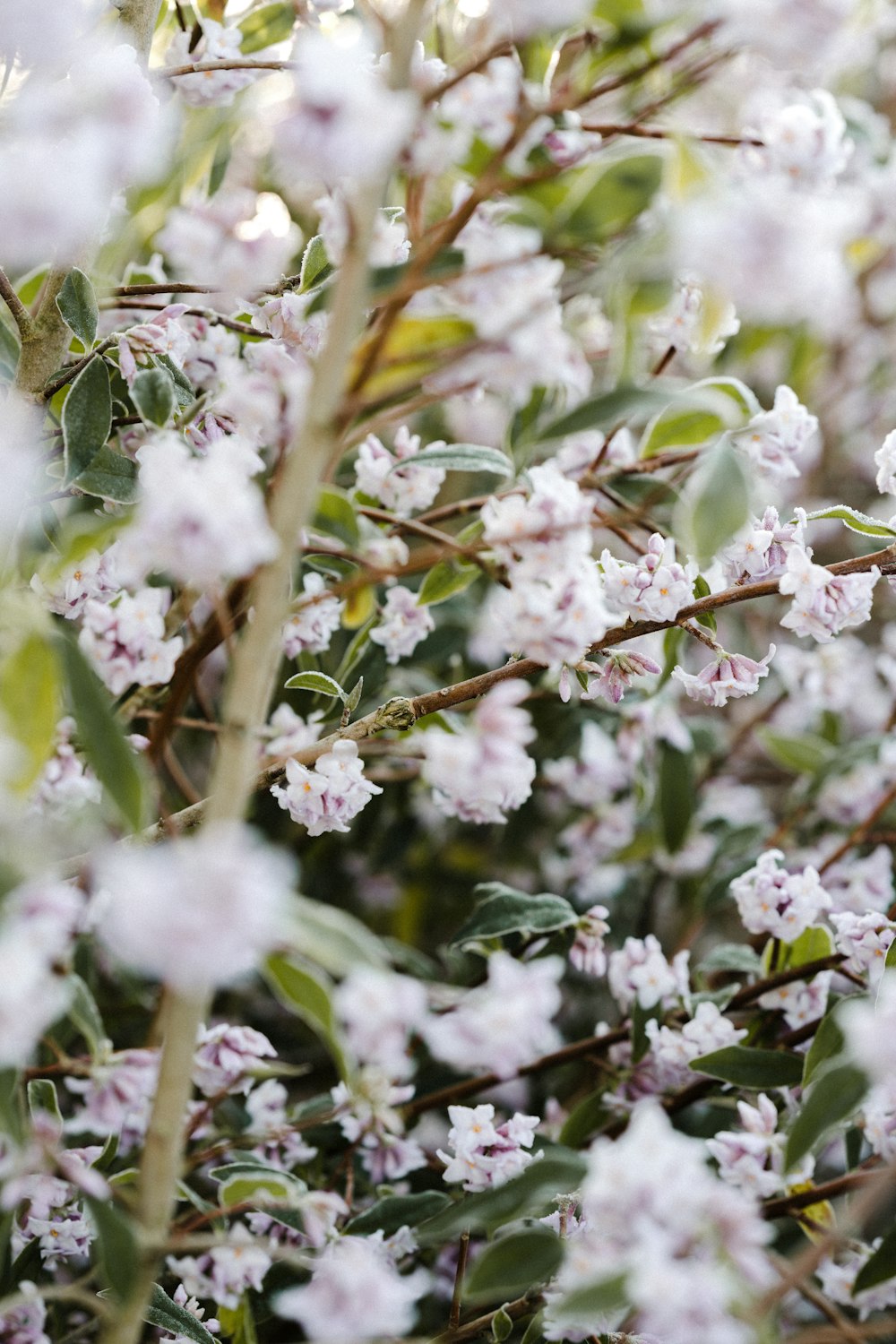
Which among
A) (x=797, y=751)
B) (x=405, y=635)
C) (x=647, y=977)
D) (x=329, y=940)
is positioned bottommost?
(x=797, y=751)

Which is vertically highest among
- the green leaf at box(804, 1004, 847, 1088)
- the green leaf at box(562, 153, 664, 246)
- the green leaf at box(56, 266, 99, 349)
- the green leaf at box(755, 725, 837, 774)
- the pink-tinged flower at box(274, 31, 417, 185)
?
the pink-tinged flower at box(274, 31, 417, 185)

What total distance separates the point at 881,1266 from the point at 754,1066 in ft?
0.43

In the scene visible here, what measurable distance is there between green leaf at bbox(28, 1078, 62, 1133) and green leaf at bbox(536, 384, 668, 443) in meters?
0.38

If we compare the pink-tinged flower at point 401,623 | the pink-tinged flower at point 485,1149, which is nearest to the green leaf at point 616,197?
the pink-tinged flower at point 401,623

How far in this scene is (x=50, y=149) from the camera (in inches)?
14.3

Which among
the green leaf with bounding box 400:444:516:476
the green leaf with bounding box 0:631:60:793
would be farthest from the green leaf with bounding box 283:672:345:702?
the green leaf with bounding box 0:631:60:793

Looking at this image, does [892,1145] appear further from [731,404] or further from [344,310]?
[344,310]

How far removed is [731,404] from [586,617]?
119mm

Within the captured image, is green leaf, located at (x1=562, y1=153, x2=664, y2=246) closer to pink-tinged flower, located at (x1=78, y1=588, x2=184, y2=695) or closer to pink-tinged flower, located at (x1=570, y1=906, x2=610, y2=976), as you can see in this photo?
pink-tinged flower, located at (x1=78, y1=588, x2=184, y2=695)

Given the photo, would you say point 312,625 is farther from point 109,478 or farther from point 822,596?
point 822,596

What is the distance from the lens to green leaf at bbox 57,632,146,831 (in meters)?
0.40

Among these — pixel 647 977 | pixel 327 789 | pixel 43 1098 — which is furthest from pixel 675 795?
pixel 43 1098

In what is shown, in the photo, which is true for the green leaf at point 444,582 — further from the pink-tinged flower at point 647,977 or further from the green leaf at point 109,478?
the pink-tinged flower at point 647,977

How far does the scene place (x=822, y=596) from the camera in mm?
541
